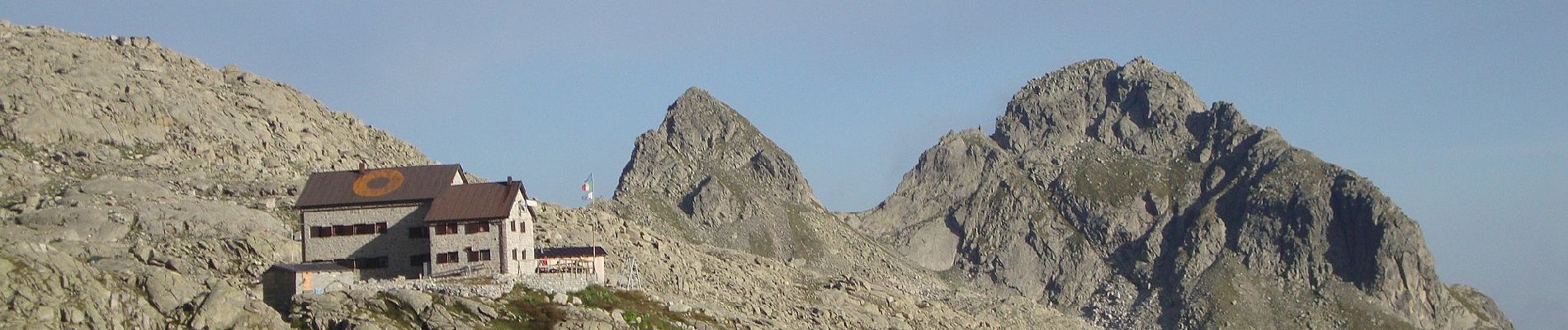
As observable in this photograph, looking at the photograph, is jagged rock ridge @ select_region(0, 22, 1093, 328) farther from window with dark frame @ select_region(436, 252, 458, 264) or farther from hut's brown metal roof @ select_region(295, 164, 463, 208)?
window with dark frame @ select_region(436, 252, 458, 264)

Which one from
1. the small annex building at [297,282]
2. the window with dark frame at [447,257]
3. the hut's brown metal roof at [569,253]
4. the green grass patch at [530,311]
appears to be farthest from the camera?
the hut's brown metal roof at [569,253]

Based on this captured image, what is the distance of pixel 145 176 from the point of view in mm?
133625

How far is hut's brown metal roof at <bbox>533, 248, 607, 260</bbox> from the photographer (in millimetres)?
114688

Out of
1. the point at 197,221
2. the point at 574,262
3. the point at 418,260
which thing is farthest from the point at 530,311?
the point at 197,221

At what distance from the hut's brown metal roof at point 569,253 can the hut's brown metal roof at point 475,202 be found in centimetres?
596

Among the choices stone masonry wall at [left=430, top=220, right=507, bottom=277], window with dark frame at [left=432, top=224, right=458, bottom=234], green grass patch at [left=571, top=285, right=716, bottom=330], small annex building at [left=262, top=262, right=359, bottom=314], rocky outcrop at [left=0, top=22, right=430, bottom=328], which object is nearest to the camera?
rocky outcrop at [left=0, top=22, right=430, bottom=328]

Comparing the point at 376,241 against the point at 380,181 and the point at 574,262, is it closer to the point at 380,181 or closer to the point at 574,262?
the point at 380,181

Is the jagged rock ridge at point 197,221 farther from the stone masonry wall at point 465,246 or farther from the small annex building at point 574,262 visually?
the stone masonry wall at point 465,246

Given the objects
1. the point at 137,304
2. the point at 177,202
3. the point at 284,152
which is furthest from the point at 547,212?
the point at 137,304

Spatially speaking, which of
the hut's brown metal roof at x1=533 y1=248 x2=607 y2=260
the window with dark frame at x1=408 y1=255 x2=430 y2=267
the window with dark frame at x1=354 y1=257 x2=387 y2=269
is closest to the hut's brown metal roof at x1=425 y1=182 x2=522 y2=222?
the window with dark frame at x1=408 y1=255 x2=430 y2=267

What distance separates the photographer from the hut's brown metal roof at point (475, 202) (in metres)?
108

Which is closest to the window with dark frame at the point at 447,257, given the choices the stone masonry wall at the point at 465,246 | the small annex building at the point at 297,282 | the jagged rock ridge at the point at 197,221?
the stone masonry wall at the point at 465,246

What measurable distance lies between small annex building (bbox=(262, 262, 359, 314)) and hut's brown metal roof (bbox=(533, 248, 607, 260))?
45.7 feet

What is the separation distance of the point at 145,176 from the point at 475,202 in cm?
3534
